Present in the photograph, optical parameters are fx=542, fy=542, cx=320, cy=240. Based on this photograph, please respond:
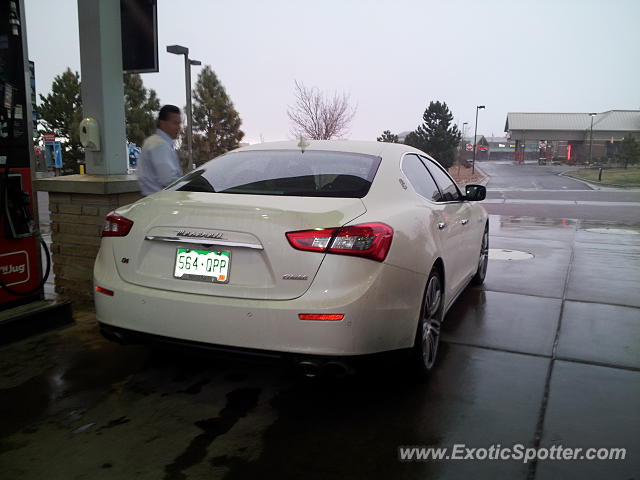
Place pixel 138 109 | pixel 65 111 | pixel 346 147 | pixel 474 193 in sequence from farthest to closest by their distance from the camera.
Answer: pixel 65 111, pixel 138 109, pixel 474 193, pixel 346 147

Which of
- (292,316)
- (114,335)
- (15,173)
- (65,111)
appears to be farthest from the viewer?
(65,111)

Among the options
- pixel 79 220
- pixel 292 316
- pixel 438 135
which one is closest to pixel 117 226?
pixel 292 316

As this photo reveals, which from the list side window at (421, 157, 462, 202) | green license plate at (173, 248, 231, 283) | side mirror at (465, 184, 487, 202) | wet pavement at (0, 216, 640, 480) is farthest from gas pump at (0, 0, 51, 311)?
side mirror at (465, 184, 487, 202)

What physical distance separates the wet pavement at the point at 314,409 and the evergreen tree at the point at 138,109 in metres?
34.9

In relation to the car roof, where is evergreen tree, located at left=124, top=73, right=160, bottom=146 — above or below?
above

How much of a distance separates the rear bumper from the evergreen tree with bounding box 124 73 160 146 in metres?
36.1

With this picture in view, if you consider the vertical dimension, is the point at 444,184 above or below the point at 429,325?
above

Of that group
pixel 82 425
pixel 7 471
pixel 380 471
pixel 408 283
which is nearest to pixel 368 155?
pixel 408 283

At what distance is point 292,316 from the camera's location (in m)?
2.65

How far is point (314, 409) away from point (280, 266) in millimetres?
958

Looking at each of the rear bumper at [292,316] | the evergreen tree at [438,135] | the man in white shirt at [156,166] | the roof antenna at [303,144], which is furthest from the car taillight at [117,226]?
the evergreen tree at [438,135]

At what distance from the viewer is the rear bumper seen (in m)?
2.66

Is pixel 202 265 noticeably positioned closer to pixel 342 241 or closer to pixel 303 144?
pixel 342 241

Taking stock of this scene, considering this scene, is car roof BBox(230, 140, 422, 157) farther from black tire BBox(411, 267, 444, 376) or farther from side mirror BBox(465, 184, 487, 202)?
side mirror BBox(465, 184, 487, 202)
